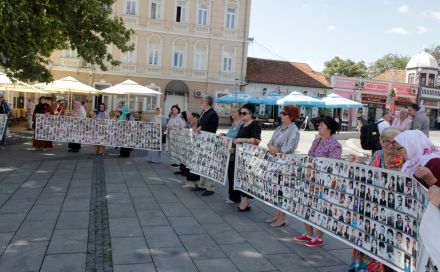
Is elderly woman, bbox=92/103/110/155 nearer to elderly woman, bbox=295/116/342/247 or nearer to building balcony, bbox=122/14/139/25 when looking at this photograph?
elderly woman, bbox=295/116/342/247

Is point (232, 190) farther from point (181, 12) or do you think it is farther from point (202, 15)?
point (202, 15)

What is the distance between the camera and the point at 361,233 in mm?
4219

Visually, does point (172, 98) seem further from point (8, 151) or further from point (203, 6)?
point (8, 151)

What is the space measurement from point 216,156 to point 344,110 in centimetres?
3625

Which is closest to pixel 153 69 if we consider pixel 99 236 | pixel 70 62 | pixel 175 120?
pixel 70 62

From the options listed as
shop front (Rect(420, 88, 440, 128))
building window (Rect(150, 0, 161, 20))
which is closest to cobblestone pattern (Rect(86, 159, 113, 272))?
building window (Rect(150, 0, 161, 20))

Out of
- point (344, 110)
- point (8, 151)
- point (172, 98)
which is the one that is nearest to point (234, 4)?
point (172, 98)

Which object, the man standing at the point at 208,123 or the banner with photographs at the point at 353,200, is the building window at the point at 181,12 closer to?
the man standing at the point at 208,123

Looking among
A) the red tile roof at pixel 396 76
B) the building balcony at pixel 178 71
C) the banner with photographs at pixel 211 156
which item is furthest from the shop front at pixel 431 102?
the banner with photographs at pixel 211 156

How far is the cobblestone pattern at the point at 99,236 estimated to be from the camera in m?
4.58

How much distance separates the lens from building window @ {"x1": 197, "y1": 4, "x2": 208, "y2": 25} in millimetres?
34406

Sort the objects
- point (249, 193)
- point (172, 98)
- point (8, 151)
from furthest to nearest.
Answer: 1. point (172, 98)
2. point (8, 151)
3. point (249, 193)

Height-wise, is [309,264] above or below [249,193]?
below

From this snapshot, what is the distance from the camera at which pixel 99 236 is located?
18.1 ft
